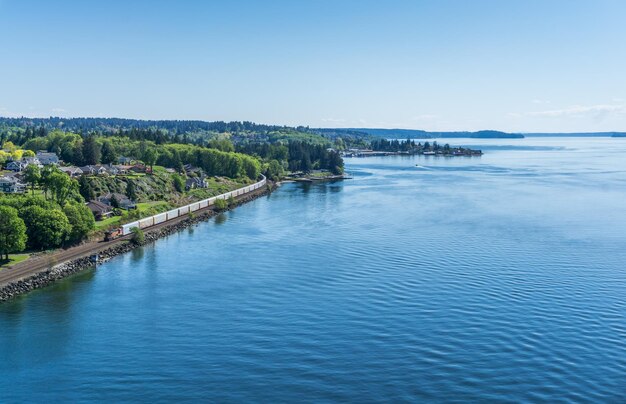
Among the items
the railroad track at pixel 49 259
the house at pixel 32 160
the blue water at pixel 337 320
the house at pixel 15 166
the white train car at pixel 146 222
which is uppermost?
the house at pixel 32 160

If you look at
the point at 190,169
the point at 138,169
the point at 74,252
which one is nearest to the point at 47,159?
the point at 138,169

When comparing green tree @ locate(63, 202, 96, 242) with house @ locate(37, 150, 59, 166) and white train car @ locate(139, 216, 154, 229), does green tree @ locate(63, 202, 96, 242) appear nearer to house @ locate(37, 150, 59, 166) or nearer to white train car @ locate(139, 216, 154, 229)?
white train car @ locate(139, 216, 154, 229)

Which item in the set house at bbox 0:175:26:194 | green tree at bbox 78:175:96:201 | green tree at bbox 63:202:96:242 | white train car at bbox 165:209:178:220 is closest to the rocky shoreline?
white train car at bbox 165:209:178:220

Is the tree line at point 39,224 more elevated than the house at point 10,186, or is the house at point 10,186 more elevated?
the house at point 10,186

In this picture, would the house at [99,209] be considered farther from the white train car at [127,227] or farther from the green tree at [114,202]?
the white train car at [127,227]

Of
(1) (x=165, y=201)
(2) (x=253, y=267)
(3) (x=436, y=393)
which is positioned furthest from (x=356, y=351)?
(1) (x=165, y=201)

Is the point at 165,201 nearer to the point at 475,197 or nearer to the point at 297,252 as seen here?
the point at 297,252

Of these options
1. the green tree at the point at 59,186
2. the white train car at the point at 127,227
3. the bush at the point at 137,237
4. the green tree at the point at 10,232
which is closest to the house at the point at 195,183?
the white train car at the point at 127,227

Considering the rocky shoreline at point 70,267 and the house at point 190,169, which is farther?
the house at point 190,169
